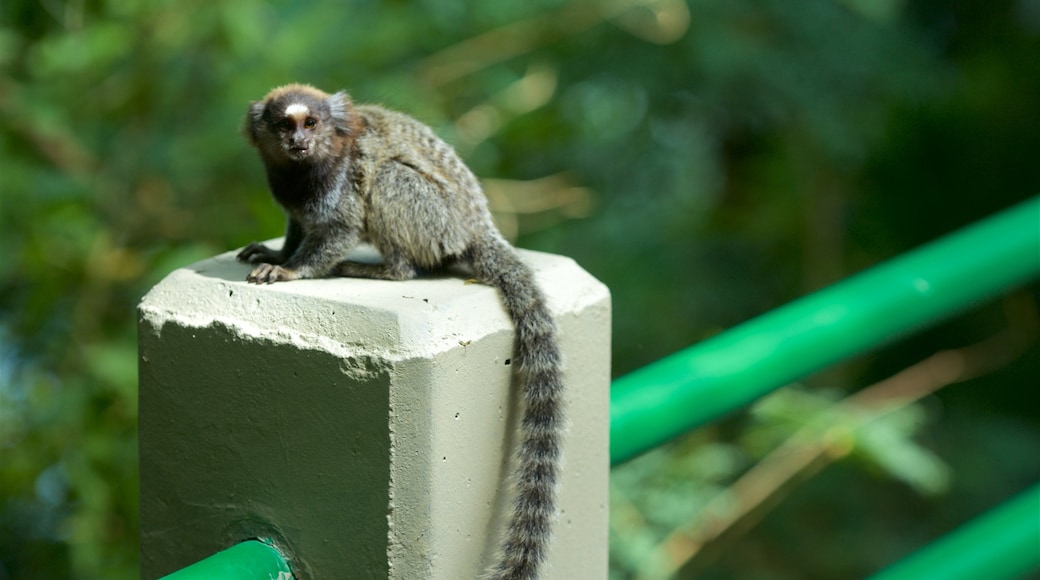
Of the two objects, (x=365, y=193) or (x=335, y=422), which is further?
(x=365, y=193)

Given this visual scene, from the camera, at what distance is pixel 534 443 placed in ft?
4.85

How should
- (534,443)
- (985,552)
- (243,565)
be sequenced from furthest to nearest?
(985,552)
(534,443)
(243,565)

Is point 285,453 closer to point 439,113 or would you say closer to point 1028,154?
point 439,113

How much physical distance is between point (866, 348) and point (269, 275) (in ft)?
2.93

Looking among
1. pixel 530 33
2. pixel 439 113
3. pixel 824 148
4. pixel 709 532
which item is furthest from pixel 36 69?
pixel 824 148

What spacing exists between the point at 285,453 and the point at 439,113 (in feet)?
7.47

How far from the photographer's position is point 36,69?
9.96 ft

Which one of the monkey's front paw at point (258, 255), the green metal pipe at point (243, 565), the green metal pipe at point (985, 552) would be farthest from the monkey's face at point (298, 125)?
the green metal pipe at point (985, 552)

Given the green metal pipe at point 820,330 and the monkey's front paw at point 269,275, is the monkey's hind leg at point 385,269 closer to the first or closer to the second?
the monkey's front paw at point 269,275

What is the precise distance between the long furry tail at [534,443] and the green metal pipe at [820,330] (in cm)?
19

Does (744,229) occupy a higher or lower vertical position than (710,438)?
higher

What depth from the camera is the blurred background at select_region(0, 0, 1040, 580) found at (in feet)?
10.1

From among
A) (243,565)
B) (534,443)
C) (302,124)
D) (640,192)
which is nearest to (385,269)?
(302,124)

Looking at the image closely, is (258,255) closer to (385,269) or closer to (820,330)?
(385,269)
